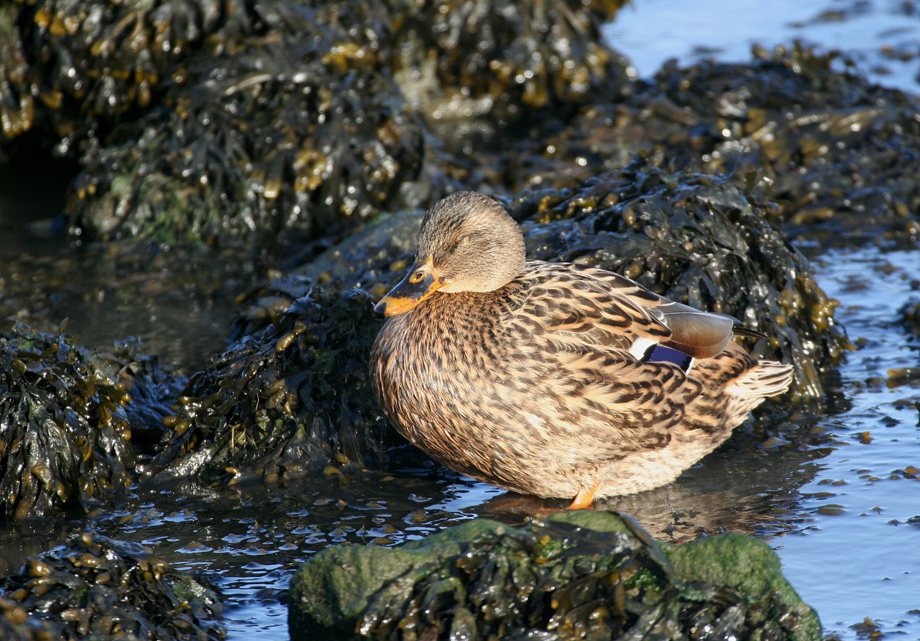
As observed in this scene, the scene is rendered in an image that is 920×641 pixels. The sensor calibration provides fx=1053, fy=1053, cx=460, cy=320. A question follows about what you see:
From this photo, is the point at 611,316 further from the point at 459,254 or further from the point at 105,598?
the point at 105,598

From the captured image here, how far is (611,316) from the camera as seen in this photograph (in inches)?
215

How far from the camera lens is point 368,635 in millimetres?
4203

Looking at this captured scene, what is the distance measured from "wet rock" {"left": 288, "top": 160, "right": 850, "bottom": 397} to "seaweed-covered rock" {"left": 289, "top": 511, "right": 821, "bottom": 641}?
2621 millimetres

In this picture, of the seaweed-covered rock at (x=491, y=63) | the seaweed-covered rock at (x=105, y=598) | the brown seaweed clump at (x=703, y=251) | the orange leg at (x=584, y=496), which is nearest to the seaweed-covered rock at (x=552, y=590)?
the seaweed-covered rock at (x=105, y=598)

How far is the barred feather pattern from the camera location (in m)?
5.20

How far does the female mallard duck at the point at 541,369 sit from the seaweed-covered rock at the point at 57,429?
5.01ft

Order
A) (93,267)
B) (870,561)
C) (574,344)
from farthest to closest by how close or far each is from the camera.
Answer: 1. (93,267)
2. (574,344)
3. (870,561)

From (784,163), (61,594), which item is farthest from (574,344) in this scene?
(784,163)

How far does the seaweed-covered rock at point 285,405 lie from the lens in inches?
234

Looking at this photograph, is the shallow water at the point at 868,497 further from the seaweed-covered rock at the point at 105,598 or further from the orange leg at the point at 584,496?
the seaweed-covered rock at the point at 105,598

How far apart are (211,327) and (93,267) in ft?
5.27

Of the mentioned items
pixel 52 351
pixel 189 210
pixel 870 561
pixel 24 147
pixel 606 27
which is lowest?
pixel 870 561

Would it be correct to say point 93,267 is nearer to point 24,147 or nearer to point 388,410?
point 24,147

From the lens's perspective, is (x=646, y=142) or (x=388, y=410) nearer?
(x=388, y=410)
